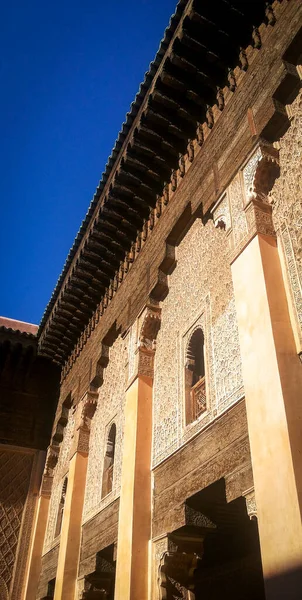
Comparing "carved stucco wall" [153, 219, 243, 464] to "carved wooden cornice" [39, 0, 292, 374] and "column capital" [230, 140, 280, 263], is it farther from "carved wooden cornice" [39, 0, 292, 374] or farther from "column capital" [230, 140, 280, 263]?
"carved wooden cornice" [39, 0, 292, 374]

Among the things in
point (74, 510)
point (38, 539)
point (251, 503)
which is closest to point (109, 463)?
point (74, 510)

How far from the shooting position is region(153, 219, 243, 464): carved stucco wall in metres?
3.98

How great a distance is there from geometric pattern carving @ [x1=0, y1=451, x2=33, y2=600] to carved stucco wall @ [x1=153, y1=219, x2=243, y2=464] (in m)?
5.16

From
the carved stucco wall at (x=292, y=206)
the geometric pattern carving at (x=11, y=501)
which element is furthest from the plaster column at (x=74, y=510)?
the carved stucco wall at (x=292, y=206)

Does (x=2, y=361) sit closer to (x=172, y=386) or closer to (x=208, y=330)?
(x=172, y=386)

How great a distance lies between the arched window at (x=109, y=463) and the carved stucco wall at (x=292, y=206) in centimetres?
368

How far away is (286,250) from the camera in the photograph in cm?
360

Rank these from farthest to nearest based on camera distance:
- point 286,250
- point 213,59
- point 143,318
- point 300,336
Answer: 1. point 143,318
2. point 213,59
3. point 286,250
4. point 300,336

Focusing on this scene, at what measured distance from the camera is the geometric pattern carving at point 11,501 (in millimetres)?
8672

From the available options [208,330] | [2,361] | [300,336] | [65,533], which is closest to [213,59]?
[208,330]

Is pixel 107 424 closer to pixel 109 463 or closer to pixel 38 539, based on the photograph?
pixel 109 463

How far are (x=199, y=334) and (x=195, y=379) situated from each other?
→ 0.44 metres

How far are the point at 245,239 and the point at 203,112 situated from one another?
7.15 feet

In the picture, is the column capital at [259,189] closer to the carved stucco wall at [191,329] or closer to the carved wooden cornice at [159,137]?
the carved stucco wall at [191,329]
